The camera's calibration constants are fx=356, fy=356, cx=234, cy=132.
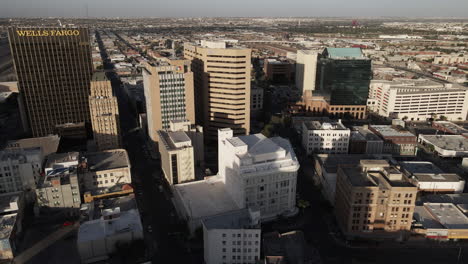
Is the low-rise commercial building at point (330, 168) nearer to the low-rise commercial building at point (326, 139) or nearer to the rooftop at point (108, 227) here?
the low-rise commercial building at point (326, 139)

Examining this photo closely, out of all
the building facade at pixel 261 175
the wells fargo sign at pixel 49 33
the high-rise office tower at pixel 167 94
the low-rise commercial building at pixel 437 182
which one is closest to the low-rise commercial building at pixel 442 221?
the low-rise commercial building at pixel 437 182

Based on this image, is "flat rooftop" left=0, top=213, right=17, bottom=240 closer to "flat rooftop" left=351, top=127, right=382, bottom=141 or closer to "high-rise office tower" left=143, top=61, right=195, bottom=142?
"high-rise office tower" left=143, top=61, right=195, bottom=142

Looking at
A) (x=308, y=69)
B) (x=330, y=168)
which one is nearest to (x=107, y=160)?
(x=330, y=168)

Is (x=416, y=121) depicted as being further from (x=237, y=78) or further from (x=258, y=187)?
(x=258, y=187)

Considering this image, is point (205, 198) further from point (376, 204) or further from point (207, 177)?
point (376, 204)

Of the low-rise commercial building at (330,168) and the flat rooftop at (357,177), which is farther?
the low-rise commercial building at (330,168)

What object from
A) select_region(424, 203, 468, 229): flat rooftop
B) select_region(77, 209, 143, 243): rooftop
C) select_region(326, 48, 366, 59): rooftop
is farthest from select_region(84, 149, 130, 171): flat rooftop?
select_region(326, 48, 366, 59): rooftop
